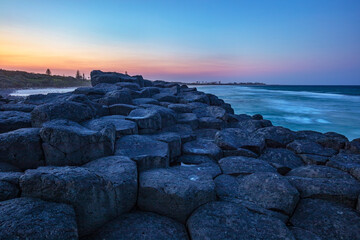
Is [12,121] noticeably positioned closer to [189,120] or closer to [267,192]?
[189,120]

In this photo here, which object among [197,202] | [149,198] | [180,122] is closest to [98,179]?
[149,198]

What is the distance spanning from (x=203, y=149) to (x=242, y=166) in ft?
3.35

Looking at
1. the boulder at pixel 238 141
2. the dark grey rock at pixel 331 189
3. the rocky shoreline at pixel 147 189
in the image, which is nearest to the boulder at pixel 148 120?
the rocky shoreline at pixel 147 189

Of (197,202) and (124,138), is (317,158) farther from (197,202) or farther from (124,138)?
(124,138)

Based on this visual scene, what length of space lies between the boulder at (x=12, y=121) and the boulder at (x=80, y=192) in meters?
2.06

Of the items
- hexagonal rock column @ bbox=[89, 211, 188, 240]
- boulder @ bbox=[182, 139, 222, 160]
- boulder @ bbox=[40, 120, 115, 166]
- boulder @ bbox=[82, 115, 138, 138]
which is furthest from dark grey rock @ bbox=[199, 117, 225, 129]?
hexagonal rock column @ bbox=[89, 211, 188, 240]

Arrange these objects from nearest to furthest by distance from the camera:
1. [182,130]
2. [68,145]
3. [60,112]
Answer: [68,145] → [60,112] → [182,130]

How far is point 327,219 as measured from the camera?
253 centimetres

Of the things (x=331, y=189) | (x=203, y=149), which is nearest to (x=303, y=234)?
(x=331, y=189)

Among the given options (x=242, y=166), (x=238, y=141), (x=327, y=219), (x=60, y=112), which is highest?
(x=60, y=112)

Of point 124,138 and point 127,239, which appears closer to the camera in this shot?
point 127,239

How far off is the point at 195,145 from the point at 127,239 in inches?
113

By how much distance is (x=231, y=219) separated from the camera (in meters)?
2.38

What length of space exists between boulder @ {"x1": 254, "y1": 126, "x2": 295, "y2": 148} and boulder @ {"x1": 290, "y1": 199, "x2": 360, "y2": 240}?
246 centimetres
